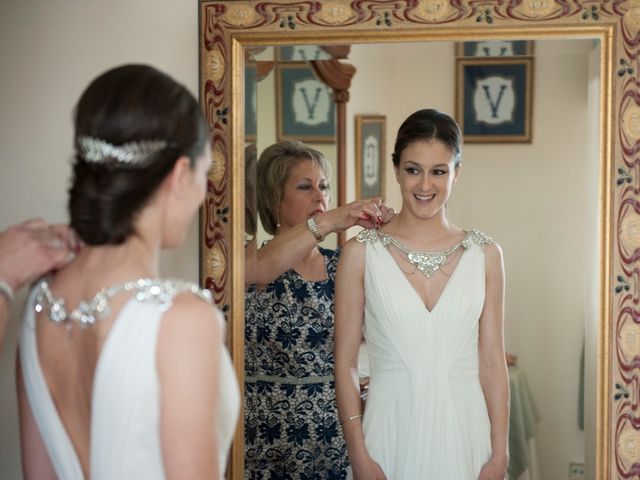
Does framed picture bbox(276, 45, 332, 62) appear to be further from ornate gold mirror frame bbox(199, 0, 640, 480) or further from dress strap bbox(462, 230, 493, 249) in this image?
dress strap bbox(462, 230, 493, 249)

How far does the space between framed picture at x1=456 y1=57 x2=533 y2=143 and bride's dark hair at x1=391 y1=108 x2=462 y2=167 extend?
22mm

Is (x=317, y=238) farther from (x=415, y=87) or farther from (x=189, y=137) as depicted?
(x=189, y=137)

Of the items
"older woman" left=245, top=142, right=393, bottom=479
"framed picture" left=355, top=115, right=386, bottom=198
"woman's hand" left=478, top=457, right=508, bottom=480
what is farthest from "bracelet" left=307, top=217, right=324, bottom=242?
"woman's hand" left=478, top=457, right=508, bottom=480

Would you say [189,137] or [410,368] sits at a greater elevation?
[189,137]

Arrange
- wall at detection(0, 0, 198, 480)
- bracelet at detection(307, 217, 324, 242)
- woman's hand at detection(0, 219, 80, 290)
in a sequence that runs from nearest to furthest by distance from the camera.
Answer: woman's hand at detection(0, 219, 80, 290) < bracelet at detection(307, 217, 324, 242) < wall at detection(0, 0, 198, 480)

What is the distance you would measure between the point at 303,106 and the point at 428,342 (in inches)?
23.1

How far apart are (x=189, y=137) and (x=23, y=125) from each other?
114 cm

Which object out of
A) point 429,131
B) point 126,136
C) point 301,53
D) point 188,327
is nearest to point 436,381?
point 429,131

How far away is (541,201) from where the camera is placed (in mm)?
2008

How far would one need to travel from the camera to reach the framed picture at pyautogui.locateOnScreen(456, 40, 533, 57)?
6.64 feet

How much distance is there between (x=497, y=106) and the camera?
6.61 feet

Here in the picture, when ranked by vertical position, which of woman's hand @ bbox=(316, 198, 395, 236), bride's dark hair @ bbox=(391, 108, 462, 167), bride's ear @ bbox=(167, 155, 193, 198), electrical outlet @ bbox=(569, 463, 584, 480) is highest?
bride's dark hair @ bbox=(391, 108, 462, 167)

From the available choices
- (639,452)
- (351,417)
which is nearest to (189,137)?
(351,417)

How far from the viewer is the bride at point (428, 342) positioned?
2039 mm
